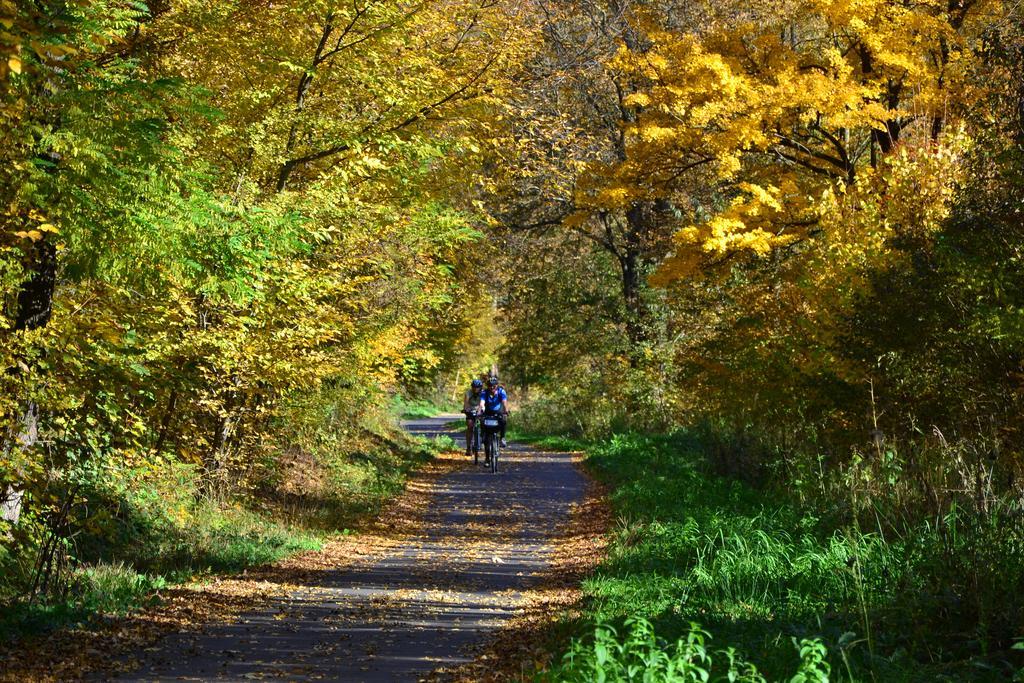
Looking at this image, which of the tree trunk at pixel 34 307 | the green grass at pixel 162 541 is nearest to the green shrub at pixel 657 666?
the green grass at pixel 162 541

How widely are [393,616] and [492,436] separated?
15.5 metres

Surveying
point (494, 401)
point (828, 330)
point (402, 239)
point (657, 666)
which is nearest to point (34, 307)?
point (657, 666)

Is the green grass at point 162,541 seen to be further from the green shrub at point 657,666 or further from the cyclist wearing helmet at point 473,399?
the cyclist wearing helmet at point 473,399

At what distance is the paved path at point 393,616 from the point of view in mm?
8305

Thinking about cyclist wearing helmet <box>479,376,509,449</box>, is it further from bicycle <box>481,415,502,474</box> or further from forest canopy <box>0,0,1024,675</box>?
forest canopy <box>0,0,1024,675</box>

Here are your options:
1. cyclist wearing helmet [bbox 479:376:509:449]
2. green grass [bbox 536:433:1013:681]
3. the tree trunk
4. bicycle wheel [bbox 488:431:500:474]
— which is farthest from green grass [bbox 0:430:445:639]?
bicycle wheel [bbox 488:431:500:474]

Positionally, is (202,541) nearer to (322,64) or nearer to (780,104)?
(322,64)

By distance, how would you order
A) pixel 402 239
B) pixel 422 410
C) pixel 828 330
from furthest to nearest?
1. pixel 422 410
2. pixel 402 239
3. pixel 828 330

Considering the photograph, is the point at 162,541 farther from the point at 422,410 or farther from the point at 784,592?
the point at 422,410

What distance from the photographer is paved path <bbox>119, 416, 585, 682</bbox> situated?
8.30 meters

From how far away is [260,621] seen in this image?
10.1m

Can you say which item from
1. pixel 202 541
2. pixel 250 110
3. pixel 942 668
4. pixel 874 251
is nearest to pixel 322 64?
pixel 250 110

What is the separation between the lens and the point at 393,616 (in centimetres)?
1050

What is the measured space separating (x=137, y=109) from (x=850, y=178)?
13.3 m
